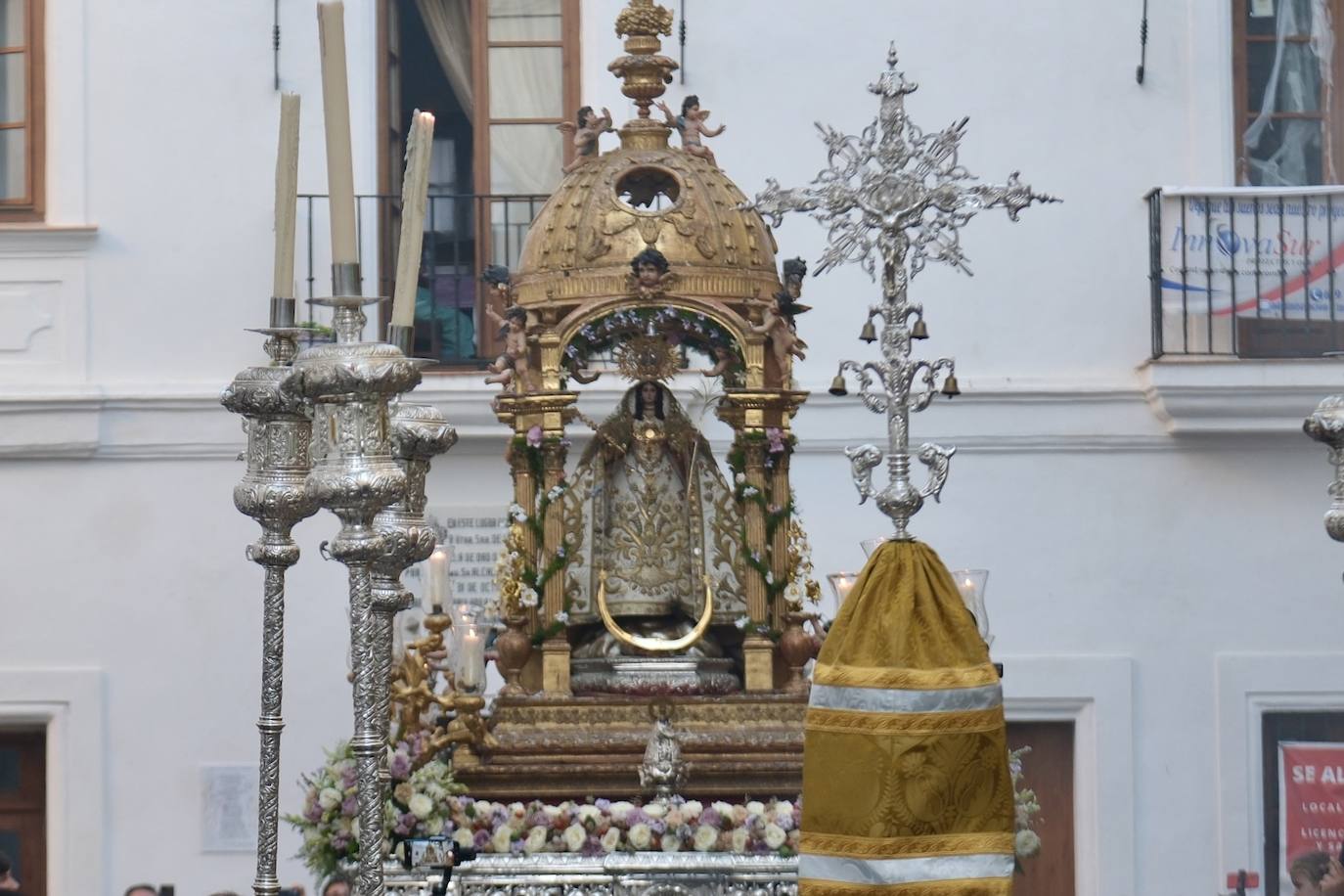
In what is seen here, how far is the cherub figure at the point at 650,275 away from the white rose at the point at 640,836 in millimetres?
2050

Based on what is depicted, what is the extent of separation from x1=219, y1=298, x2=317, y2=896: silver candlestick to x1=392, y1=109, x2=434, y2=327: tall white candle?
0.46 meters

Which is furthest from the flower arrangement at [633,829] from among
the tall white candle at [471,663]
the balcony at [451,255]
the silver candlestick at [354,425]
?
the balcony at [451,255]

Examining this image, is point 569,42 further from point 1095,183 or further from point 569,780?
point 569,780

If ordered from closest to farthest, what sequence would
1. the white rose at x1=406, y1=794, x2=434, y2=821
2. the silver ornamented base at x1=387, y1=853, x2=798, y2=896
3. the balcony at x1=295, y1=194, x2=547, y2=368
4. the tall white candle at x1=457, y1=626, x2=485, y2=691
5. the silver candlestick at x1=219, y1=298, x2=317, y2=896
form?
the silver candlestick at x1=219, y1=298, x2=317, y2=896 < the silver ornamented base at x1=387, y1=853, x2=798, y2=896 < the white rose at x1=406, y1=794, x2=434, y2=821 < the tall white candle at x1=457, y1=626, x2=485, y2=691 < the balcony at x1=295, y1=194, x2=547, y2=368

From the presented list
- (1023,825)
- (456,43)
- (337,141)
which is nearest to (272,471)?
(337,141)

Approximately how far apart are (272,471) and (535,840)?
87.5 inches

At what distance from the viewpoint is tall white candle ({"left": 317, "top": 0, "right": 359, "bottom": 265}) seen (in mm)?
6719

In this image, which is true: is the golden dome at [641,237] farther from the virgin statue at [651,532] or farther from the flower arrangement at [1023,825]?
the flower arrangement at [1023,825]

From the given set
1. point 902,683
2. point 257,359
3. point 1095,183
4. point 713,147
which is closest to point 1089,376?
point 1095,183

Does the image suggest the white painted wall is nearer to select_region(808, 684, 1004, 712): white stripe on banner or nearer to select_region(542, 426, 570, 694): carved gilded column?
select_region(542, 426, 570, 694): carved gilded column

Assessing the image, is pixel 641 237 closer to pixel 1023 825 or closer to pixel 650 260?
pixel 650 260

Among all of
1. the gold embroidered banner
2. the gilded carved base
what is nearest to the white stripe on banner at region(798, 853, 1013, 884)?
the gold embroidered banner

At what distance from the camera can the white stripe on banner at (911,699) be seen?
8094 millimetres

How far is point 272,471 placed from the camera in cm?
767
